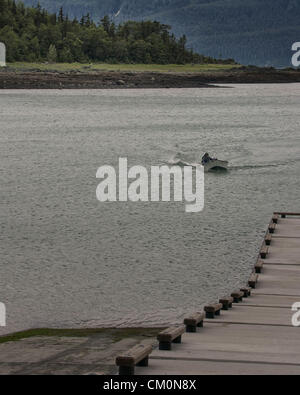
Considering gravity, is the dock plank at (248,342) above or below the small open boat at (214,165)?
below

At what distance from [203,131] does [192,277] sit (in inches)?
2601

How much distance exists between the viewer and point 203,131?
86812 mm

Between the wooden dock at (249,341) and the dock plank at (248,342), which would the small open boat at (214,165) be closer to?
the wooden dock at (249,341)

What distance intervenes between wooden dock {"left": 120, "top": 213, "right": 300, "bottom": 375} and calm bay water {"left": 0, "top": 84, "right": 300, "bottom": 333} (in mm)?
2538

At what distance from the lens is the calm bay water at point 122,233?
19084 mm

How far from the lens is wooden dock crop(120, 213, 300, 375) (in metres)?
9.96

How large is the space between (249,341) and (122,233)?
55.1 feet

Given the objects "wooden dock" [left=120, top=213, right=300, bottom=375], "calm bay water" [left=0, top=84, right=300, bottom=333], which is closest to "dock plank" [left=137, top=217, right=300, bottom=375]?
"wooden dock" [left=120, top=213, right=300, bottom=375]

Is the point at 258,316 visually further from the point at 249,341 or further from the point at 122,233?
the point at 122,233

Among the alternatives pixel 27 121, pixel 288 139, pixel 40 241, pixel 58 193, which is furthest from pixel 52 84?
pixel 40 241

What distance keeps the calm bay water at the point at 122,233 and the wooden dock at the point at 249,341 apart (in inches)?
99.9

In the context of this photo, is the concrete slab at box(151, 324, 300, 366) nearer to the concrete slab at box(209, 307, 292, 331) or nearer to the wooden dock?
the wooden dock

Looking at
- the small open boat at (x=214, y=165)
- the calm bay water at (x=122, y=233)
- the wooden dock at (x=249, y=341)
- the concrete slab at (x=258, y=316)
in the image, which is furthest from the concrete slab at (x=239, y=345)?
the small open boat at (x=214, y=165)

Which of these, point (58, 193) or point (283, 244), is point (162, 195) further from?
point (283, 244)
